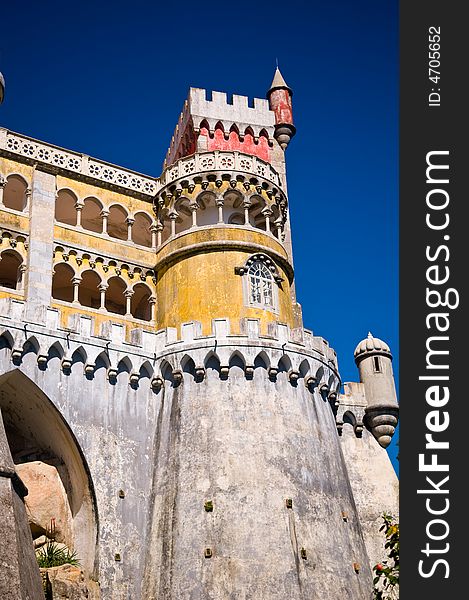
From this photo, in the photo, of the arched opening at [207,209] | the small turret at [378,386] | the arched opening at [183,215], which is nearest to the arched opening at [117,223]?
the arched opening at [183,215]

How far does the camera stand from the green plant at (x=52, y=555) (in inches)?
1227

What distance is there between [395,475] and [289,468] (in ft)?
24.2

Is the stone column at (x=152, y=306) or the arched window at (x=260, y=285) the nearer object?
the arched window at (x=260, y=285)

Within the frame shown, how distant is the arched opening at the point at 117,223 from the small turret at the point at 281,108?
32.7 ft

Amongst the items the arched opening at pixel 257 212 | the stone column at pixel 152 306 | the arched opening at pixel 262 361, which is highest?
the arched opening at pixel 257 212

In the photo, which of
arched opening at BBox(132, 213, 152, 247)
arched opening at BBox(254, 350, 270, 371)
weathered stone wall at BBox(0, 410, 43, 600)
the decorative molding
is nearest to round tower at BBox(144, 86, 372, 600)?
arched opening at BBox(254, 350, 270, 371)

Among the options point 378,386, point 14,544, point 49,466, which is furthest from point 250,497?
point 378,386

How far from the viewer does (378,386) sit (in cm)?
4069

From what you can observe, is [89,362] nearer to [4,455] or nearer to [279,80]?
[4,455]

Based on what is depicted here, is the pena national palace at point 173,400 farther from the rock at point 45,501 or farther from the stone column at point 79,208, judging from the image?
the stone column at point 79,208

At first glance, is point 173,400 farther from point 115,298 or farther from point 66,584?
point 115,298

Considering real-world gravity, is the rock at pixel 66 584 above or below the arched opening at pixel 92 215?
below

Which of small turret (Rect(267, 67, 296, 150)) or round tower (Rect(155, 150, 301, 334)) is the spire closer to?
small turret (Rect(267, 67, 296, 150))

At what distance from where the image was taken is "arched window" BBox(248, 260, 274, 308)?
39.2 meters
